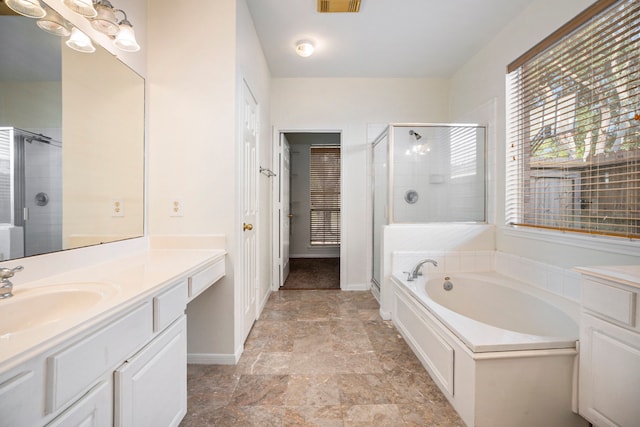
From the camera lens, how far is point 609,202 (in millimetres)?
1613

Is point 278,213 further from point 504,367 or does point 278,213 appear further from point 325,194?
point 504,367

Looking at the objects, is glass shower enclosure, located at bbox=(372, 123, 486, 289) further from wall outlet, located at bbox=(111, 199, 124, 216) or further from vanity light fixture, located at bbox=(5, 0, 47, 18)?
vanity light fixture, located at bbox=(5, 0, 47, 18)

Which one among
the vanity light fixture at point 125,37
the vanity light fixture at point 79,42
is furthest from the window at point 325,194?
the vanity light fixture at point 79,42

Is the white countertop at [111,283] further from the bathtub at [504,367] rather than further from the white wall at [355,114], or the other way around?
the white wall at [355,114]

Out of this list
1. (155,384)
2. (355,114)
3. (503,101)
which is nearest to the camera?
(155,384)

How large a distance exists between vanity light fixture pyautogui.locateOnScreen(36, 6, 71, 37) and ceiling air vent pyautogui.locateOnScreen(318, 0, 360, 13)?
160 cm

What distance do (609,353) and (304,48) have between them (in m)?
2.94

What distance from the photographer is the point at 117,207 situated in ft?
5.18

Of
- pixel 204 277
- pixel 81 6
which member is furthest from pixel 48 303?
pixel 81 6

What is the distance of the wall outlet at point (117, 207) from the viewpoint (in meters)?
1.55

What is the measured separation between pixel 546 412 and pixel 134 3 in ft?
10.2

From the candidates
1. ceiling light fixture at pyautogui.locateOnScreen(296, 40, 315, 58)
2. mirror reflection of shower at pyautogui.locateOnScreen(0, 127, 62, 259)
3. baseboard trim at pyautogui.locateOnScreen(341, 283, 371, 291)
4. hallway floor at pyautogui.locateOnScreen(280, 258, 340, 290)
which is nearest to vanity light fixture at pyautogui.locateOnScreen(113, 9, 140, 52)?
mirror reflection of shower at pyautogui.locateOnScreen(0, 127, 62, 259)

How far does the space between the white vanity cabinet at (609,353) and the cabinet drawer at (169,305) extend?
69.8 inches

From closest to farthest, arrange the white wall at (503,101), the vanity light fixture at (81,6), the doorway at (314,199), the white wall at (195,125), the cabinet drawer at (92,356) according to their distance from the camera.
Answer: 1. the cabinet drawer at (92,356)
2. the vanity light fixture at (81,6)
3. the white wall at (503,101)
4. the white wall at (195,125)
5. the doorway at (314,199)
